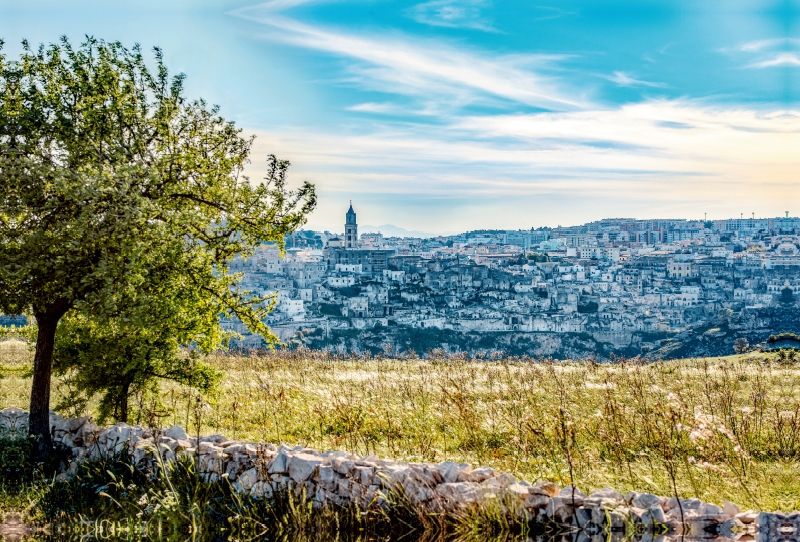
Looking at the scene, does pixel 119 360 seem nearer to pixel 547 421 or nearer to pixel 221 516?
pixel 221 516

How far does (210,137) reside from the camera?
999 centimetres

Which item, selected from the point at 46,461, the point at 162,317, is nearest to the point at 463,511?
the point at 162,317

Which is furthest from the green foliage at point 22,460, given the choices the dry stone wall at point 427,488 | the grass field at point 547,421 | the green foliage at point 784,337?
the green foliage at point 784,337

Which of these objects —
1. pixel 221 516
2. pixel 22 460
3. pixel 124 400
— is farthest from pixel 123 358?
pixel 221 516

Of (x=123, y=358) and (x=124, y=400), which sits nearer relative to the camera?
(x=123, y=358)

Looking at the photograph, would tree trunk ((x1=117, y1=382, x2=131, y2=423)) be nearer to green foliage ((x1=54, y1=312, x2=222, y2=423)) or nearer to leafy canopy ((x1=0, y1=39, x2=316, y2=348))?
green foliage ((x1=54, y1=312, x2=222, y2=423))

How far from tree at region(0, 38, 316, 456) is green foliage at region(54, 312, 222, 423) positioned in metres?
0.46

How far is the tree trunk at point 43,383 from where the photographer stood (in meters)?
8.90

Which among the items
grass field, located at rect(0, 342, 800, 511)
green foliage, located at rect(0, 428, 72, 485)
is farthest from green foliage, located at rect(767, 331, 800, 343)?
green foliage, located at rect(0, 428, 72, 485)

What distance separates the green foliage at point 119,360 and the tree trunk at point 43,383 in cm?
49

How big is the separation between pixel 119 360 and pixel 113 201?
9.28 ft

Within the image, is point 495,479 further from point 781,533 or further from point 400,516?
point 781,533

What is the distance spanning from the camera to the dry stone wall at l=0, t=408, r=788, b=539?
17.4 feet

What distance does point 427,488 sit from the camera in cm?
622
